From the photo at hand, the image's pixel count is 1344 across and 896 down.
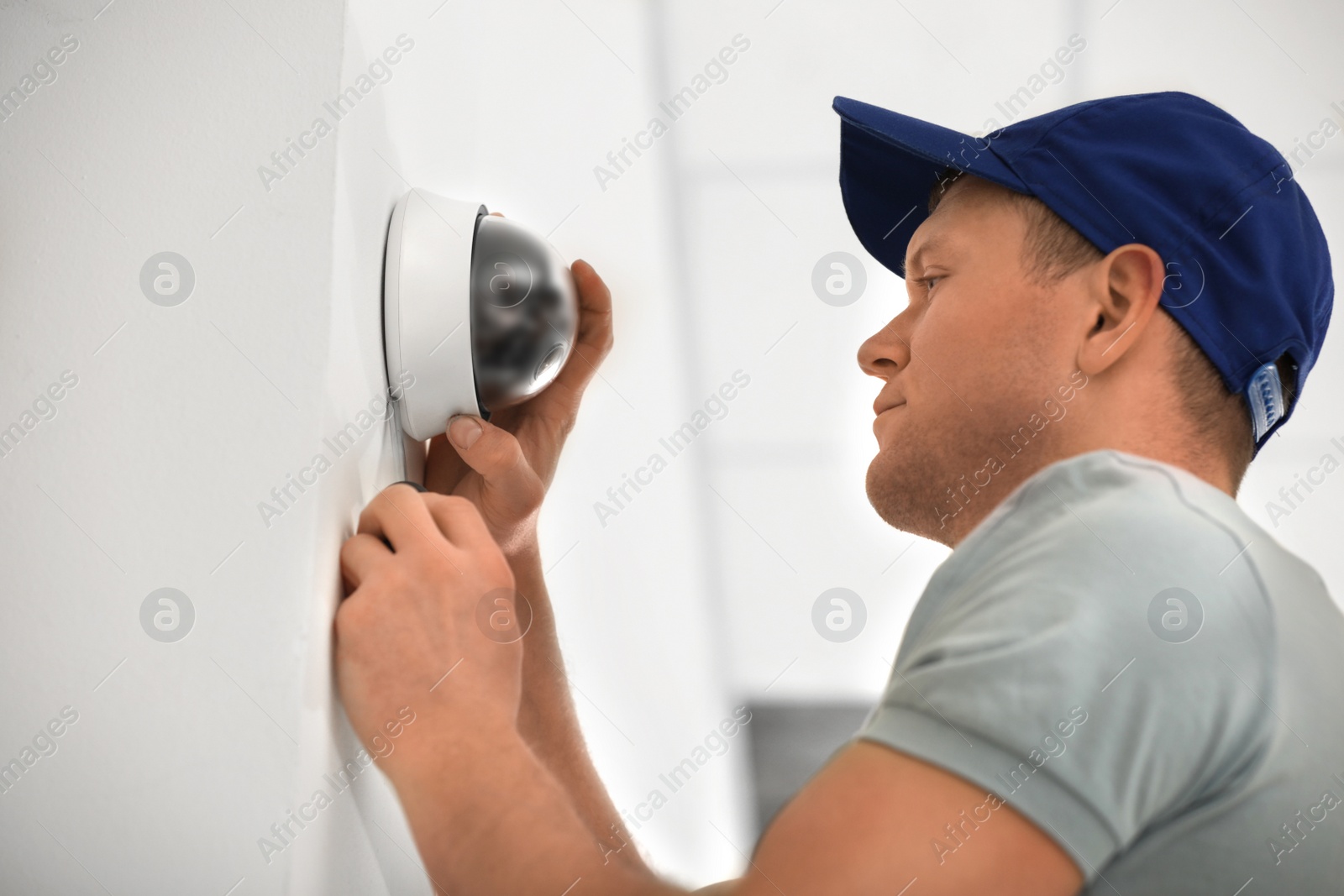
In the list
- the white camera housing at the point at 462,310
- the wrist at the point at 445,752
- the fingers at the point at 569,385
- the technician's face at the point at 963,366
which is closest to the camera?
the wrist at the point at 445,752

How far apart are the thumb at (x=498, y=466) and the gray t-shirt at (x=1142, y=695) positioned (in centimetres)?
37

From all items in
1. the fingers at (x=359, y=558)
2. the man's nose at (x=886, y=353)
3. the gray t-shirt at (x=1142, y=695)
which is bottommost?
the gray t-shirt at (x=1142, y=695)

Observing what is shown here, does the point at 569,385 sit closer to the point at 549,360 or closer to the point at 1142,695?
the point at 549,360

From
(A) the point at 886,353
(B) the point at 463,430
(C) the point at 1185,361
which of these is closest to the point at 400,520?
(B) the point at 463,430

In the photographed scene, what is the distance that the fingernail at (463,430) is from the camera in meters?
0.73

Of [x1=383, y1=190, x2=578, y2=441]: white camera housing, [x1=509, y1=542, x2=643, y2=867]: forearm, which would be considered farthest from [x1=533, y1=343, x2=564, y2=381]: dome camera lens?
[x1=509, y1=542, x2=643, y2=867]: forearm

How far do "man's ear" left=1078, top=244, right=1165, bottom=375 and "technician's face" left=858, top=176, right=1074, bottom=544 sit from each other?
23 mm

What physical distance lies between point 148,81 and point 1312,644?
2.55ft

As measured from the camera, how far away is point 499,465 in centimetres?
77

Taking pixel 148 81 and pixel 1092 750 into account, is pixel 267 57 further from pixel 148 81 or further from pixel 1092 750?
Result: pixel 1092 750

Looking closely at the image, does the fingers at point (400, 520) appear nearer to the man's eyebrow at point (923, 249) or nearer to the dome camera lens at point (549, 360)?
the dome camera lens at point (549, 360)

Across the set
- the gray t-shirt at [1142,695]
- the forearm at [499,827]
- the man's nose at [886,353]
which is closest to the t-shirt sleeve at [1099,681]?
the gray t-shirt at [1142,695]

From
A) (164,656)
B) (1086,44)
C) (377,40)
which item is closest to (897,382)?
(377,40)

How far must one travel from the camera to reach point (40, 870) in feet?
1.76
